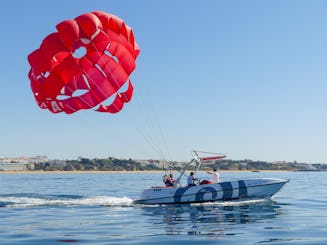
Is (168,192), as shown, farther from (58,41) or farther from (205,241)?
(205,241)

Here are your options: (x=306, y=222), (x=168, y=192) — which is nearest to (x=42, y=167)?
(x=168, y=192)

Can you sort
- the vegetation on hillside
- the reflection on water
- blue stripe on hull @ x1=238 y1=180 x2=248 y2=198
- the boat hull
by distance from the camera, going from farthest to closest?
the vegetation on hillside < blue stripe on hull @ x1=238 y1=180 x2=248 y2=198 < the boat hull < the reflection on water

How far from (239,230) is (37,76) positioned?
11.1 metres

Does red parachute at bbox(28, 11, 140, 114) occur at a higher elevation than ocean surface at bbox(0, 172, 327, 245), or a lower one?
higher

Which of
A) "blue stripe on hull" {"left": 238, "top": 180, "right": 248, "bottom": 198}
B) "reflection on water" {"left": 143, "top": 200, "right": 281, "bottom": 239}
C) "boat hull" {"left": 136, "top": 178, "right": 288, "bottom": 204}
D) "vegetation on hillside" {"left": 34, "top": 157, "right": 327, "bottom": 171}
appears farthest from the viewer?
"vegetation on hillside" {"left": 34, "top": 157, "right": 327, "bottom": 171}

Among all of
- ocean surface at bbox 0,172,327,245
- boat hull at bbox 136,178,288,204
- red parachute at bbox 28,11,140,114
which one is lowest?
ocean surface at bbox 0,172,327,245

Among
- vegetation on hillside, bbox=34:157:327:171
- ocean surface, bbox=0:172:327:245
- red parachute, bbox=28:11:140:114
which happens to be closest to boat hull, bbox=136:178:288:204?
ocean surface, bbox=0:172:327:245

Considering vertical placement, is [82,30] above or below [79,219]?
above

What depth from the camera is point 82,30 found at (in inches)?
797

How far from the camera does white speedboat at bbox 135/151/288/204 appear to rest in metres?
26.2

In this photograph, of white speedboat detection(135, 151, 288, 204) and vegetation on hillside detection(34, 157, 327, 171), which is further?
vegetation on hillside detection(34, 157, 327, 171)

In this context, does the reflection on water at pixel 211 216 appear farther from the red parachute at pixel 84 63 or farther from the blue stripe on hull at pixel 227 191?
the red parachute at pixel 84 63

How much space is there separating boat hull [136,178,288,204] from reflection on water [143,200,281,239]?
1.64ft

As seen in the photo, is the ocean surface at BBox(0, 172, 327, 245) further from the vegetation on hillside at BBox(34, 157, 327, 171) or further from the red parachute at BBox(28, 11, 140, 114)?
the vegetation on hillside at BBox(34, 157, 327, 171)
